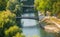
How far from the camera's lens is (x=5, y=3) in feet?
134

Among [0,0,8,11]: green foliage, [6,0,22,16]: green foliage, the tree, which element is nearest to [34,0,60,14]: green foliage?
[6,0,22,16]: green foliage

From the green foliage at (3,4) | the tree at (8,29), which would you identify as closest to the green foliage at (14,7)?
the green foliage at (3,4)

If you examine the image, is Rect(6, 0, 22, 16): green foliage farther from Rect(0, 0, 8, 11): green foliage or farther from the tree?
the tree

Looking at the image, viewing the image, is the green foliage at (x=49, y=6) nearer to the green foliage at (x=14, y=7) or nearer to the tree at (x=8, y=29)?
the green foliage at (x=14, y=7)

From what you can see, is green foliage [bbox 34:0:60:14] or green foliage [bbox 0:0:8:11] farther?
green foliage [bbox 34:0:60:14]

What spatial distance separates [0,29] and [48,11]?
767 inches

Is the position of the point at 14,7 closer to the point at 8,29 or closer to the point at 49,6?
the point at 49,6

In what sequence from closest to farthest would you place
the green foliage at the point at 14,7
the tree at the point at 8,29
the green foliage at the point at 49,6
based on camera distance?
the tree at the point at 8,29
the green foliage at the point at 49,6
the green foliage at the point at 14,7

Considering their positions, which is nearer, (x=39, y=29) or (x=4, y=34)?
(x=4, y=34)

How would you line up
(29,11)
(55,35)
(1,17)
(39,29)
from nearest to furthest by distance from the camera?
1. (1,17)
2. (55,35)
3. (39,29)
4. (29,11)

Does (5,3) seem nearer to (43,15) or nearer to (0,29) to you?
(43,15)

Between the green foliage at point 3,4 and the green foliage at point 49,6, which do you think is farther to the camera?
the green foliage at point 49,6

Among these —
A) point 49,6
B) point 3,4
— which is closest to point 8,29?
point 3,4

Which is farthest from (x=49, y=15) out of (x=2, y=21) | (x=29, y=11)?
(x=2, y=21)
